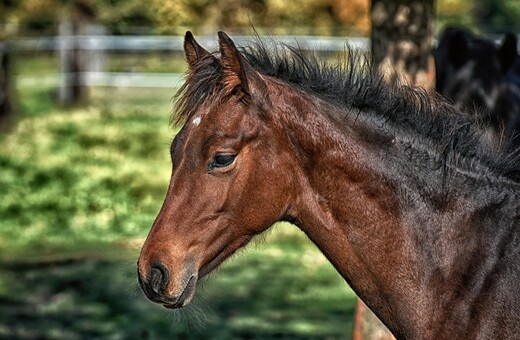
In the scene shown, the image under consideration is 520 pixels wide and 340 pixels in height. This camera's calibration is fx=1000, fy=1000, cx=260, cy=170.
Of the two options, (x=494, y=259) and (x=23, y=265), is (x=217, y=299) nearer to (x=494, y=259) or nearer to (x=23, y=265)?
(x=23, y=265)

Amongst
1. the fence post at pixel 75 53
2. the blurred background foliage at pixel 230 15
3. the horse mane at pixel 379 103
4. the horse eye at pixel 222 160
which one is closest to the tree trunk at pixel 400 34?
the horse mane at pixel 379 103

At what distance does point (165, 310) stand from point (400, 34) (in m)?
3.58

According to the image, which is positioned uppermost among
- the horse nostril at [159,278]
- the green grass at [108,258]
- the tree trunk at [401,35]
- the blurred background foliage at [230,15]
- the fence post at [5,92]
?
the horse nostril at [159,278]

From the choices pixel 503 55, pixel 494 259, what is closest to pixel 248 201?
pixel 494 259

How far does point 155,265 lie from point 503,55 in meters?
6.56

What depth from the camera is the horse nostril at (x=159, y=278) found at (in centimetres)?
369

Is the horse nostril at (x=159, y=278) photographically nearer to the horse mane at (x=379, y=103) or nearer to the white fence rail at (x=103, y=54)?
the horse mane at (x=379, y=103)

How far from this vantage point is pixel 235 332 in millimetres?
8281

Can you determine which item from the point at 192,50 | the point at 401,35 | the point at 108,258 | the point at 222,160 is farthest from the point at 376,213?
the point at 108,258

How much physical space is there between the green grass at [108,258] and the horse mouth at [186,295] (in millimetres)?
478

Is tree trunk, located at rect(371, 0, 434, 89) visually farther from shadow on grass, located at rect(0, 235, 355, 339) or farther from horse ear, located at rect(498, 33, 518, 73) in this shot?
horse ear, located at rect(498, 33, 518, 73)

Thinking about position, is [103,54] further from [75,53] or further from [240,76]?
[240,76]

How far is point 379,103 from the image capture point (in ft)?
12.8

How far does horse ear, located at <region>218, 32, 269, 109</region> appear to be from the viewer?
3.73m
